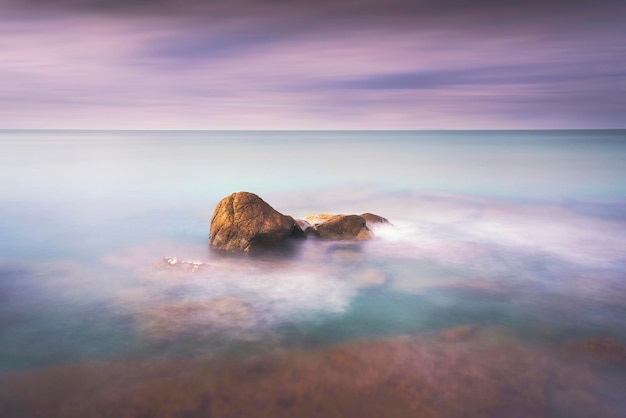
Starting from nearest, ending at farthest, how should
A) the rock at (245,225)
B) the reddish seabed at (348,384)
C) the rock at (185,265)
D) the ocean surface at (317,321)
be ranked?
1. the reddish seabed at (348,384)
2. the ocean surface at (317,321)
3. the rock at (185,265)
4. the rock at (245,225)

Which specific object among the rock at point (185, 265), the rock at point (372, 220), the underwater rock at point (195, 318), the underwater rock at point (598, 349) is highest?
the rock at point (372, 220)

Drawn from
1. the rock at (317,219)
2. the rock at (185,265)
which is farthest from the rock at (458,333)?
the rock at (317,219)

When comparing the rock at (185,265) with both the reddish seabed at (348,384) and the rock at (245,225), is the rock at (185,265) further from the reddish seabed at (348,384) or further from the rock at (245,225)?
the reddish seabed at (348,384)

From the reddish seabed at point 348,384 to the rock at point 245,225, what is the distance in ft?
16.7

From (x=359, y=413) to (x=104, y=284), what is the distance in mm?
6416

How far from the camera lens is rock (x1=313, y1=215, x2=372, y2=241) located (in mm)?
12570

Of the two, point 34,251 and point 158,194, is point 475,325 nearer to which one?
point 34,251

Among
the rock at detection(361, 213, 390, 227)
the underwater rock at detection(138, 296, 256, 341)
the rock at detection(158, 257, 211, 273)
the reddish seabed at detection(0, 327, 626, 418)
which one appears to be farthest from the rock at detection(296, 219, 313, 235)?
the reddish seabed at detection(0, 327, 626, 418)

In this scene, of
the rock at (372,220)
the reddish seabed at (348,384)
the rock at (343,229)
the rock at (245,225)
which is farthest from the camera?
the rock at (372,220)

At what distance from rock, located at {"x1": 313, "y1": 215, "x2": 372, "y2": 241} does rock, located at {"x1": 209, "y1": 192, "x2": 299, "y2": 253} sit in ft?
4.30

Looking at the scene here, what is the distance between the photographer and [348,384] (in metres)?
5.69

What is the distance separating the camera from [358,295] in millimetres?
8891

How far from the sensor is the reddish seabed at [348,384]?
5211 millimetres

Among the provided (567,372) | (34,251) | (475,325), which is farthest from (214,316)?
(34,251)
